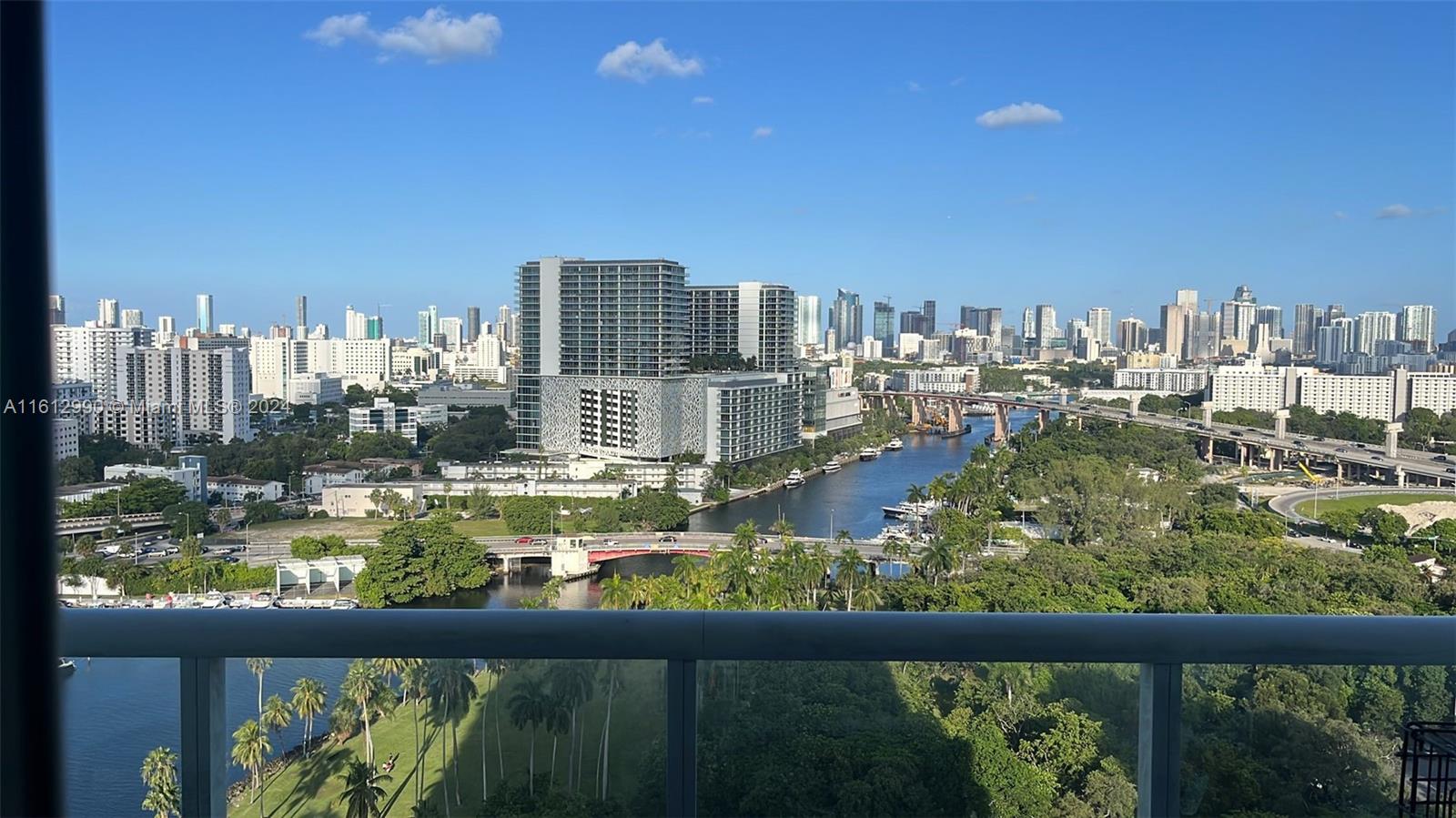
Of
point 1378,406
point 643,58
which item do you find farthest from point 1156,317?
point 643,58

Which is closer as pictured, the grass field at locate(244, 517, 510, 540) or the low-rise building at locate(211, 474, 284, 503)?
the grass field at locate(244, 517, 510, 540)

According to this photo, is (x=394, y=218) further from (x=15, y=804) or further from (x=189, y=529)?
(x=15, y=804)

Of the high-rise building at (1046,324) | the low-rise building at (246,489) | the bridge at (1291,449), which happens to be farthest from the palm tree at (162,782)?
the high-rise building at (1046,324)

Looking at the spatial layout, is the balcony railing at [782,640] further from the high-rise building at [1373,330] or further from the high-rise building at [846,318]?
the high-rise building at [846,318]

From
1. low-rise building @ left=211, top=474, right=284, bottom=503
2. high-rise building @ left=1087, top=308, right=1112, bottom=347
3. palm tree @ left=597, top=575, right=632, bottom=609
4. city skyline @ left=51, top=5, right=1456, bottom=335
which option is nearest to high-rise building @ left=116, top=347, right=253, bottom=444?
low-rise building @ left=211, top=474, right=284, bottom=503

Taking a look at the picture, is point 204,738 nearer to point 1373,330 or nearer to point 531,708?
point 531,708

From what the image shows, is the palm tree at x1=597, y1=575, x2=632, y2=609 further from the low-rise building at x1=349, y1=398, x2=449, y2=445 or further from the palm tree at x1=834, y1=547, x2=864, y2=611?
the low-rise building at x1=349, y1=398, x2=449, y2=445

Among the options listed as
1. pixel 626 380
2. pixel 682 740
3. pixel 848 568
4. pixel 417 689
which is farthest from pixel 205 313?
pixel 682 740
